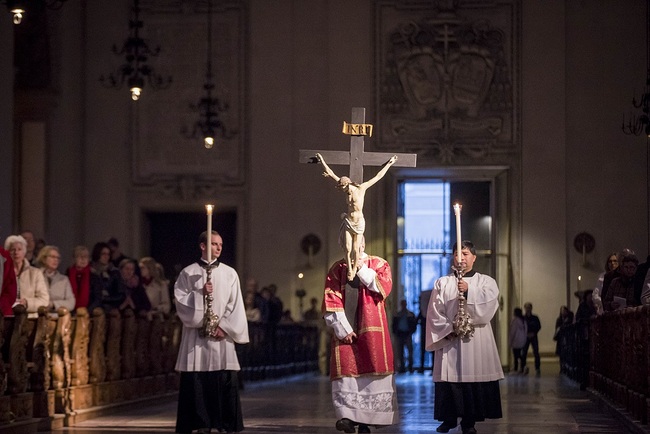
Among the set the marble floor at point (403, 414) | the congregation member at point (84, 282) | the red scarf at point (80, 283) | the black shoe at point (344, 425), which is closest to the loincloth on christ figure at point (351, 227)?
the black shoe at point (344, 425)

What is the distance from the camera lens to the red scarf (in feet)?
43.3

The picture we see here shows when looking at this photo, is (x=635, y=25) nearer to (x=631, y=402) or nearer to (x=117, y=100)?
(x=117, y=100)

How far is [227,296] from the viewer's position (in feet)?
33.1

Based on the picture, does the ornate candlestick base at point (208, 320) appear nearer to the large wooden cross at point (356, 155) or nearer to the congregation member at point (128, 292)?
the large wooden cross at point (356, 155)

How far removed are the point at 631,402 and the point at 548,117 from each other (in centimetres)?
1433

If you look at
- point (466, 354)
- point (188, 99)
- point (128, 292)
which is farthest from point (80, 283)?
point (188, 99)

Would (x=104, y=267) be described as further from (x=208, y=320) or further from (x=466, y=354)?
(x=466, y=354)

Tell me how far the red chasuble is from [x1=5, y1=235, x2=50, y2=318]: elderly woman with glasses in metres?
3.39

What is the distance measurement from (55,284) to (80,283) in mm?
623

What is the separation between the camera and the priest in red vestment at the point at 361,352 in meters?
9.48

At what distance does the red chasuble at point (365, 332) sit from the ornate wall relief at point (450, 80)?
1577 centimetres

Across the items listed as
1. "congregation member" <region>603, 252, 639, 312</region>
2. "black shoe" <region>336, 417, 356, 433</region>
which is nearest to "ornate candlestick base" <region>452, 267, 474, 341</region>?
"black shoe" <region>336, 417, 356, 433</region>

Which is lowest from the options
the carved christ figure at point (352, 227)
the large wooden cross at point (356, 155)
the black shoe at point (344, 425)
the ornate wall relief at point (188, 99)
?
the black shoe at point (344, 425)

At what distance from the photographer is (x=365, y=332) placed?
31.5 feet
